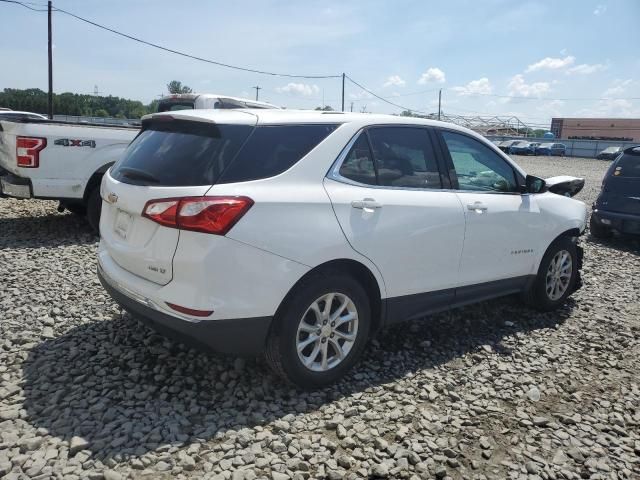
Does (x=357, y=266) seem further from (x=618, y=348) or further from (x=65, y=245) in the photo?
(x=65, y=245)

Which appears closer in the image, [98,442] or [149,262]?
[98,442]

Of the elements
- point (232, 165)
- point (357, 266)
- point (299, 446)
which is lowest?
point (299, 446)

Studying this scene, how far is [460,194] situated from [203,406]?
95.9 inches

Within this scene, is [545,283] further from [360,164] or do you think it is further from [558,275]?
[360,164]

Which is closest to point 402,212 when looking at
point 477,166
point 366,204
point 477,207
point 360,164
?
point 366,204

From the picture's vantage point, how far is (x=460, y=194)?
13.4ft

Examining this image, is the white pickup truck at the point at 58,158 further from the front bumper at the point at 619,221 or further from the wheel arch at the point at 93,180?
the front bumper at the point at 619,221

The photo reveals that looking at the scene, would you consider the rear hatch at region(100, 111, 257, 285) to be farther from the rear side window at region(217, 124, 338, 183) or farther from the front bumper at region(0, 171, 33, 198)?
the front bumper at region(0, 171, 33, 198)

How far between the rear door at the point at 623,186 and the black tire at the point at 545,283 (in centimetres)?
392

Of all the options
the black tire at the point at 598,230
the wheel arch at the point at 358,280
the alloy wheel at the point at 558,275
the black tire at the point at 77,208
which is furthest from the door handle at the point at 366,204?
the black tire at the point at 598,230

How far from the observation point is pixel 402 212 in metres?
3.60

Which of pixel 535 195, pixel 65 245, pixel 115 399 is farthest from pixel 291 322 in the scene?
pixel 65 245

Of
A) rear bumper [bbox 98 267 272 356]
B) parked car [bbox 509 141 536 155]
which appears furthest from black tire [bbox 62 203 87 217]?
parked car [bbox 509 141 536 155]

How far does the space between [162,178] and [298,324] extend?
119 centimetres
